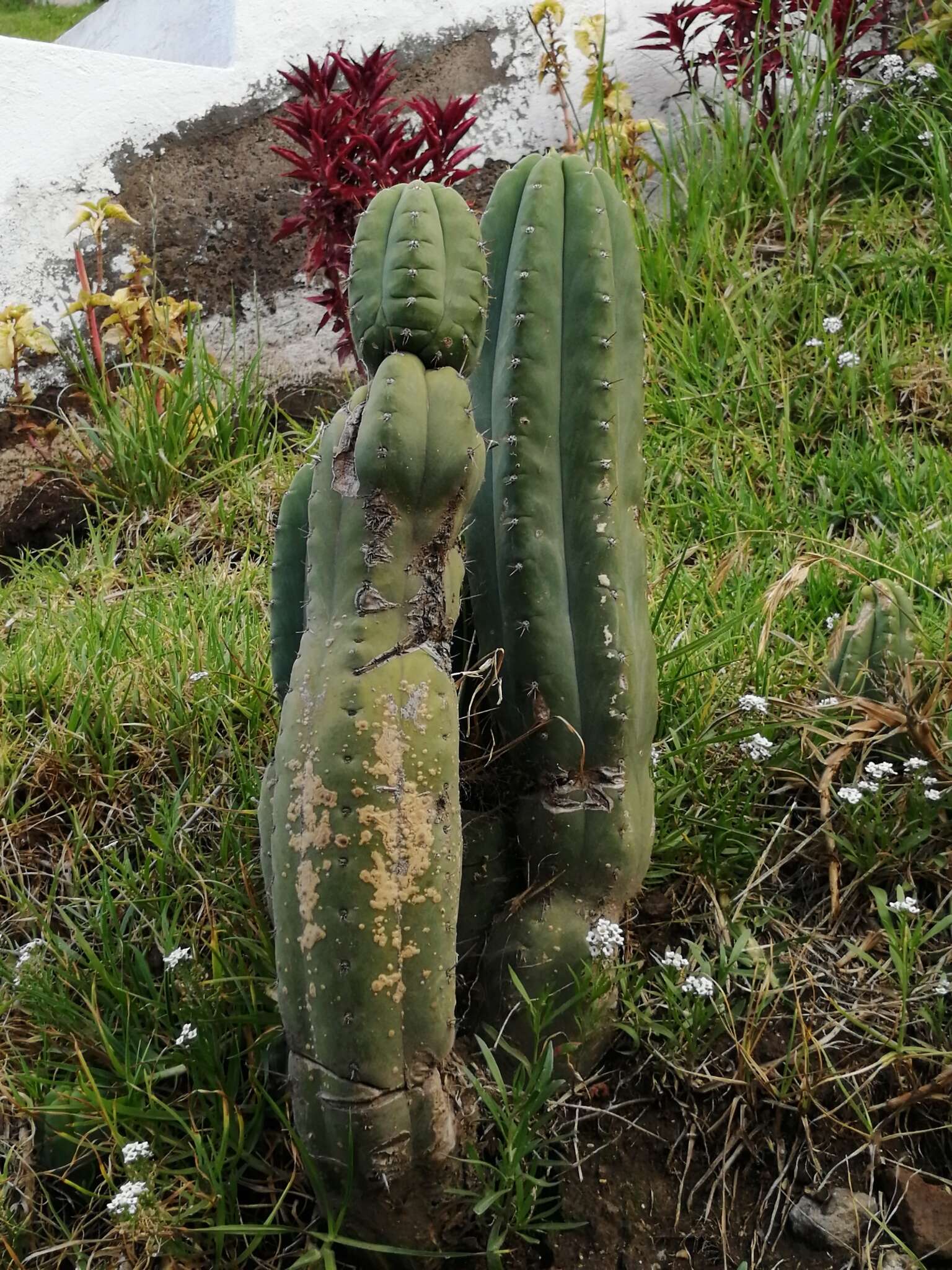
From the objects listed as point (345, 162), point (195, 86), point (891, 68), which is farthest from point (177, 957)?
point (891, 68)

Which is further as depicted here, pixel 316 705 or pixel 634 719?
pixel 634 719

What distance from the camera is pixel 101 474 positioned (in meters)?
3.32

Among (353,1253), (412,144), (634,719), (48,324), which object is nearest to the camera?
(353,1253)

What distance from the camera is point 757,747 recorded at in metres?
1.94

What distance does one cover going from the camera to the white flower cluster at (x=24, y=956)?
185 cm

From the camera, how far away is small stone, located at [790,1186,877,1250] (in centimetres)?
160

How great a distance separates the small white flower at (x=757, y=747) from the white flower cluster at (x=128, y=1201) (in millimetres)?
1061

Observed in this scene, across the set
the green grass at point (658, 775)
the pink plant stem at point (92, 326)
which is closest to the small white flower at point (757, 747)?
the green grass at point (658, 775)

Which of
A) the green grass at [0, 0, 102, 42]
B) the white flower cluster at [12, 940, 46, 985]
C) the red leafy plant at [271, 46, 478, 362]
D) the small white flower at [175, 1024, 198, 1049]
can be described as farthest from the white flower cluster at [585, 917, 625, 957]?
the green grass at [0, 0, 102, 42]

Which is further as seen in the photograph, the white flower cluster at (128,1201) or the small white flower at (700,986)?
the small white flower at (700,986)

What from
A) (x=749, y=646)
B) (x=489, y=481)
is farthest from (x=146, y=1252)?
(x=749, y=646)

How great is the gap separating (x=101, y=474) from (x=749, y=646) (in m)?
1.90

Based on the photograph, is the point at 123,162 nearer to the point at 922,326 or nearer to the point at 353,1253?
the point at 922,326

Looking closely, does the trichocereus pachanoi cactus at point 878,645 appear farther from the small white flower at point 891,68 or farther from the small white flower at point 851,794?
the small white flower at point 891,68
